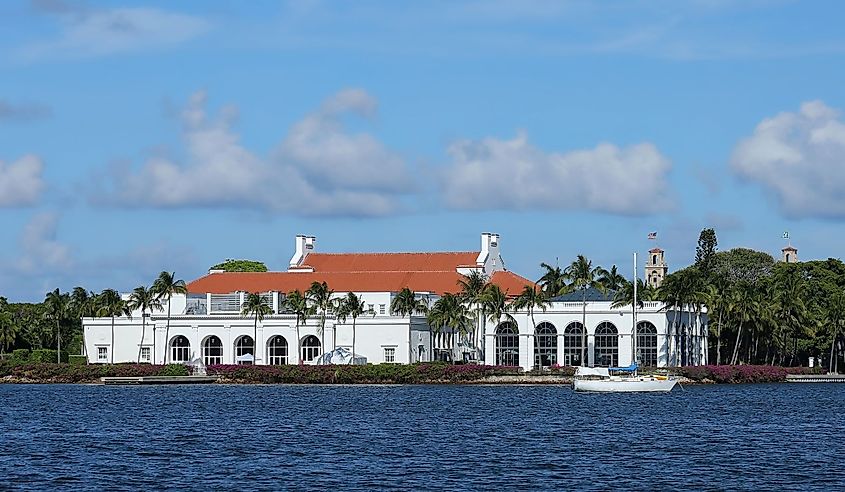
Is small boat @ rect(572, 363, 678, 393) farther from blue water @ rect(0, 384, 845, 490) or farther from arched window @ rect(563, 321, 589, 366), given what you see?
arched window @ rect(563, 321, 589, 366)

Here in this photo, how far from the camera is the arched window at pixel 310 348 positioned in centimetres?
11825

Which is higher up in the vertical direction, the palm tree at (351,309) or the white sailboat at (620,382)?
the palm tree at (351,309)

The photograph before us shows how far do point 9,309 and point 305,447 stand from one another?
90.5m

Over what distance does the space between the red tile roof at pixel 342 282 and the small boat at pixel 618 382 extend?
27.8m

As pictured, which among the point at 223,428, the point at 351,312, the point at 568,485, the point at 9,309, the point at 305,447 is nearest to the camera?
the point at 568,485

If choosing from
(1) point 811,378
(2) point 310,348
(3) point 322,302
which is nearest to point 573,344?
(3) point 322,302

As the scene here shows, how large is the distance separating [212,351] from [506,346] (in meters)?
24.4

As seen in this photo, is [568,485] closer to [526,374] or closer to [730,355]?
[526,374]

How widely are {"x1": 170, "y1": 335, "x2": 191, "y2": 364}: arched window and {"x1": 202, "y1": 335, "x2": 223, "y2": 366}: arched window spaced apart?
149 cm

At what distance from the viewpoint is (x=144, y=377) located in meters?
111

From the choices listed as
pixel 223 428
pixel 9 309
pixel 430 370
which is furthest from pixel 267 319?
pixel 223 428

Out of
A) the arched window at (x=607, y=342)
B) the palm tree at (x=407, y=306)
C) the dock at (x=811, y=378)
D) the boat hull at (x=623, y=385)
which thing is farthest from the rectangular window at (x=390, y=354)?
the dock at (x=811, y=378)

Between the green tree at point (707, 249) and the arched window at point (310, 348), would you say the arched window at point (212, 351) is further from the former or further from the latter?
the green tree at point (707, 249)

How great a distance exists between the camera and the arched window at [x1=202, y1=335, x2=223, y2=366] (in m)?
120
